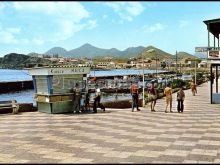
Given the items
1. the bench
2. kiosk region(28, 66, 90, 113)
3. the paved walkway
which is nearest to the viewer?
the paved walkway

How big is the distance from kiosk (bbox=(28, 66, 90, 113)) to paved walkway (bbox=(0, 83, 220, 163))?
1103 millimetres

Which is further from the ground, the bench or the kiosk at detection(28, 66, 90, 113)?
the kiosk at detection(28, 66, 90, 113)

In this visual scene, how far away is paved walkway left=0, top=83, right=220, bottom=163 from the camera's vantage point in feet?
36.5

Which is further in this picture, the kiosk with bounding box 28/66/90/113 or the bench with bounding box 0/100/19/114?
the bench with bounding box 0/100/19/114

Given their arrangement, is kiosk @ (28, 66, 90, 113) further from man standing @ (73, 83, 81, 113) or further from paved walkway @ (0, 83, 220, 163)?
paved walkway @ (0, 83, 220, 163)

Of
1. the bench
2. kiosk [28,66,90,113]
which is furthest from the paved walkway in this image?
the bench

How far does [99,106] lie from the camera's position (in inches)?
911

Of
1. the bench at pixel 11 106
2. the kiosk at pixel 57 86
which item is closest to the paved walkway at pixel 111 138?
the kiosk at pixel 57 86

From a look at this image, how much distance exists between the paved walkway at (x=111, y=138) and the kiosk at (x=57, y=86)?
110 centimetres

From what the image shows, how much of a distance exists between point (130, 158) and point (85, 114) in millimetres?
10932

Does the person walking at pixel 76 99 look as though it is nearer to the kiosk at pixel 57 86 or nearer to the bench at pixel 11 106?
the kiosk at pixel 57 86

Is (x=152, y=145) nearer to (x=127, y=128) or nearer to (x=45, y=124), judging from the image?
(x=127, y=128)

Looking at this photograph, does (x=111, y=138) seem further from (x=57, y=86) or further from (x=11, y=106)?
(x=11, y=106)

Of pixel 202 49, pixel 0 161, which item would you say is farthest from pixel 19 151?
pixel 202 49
